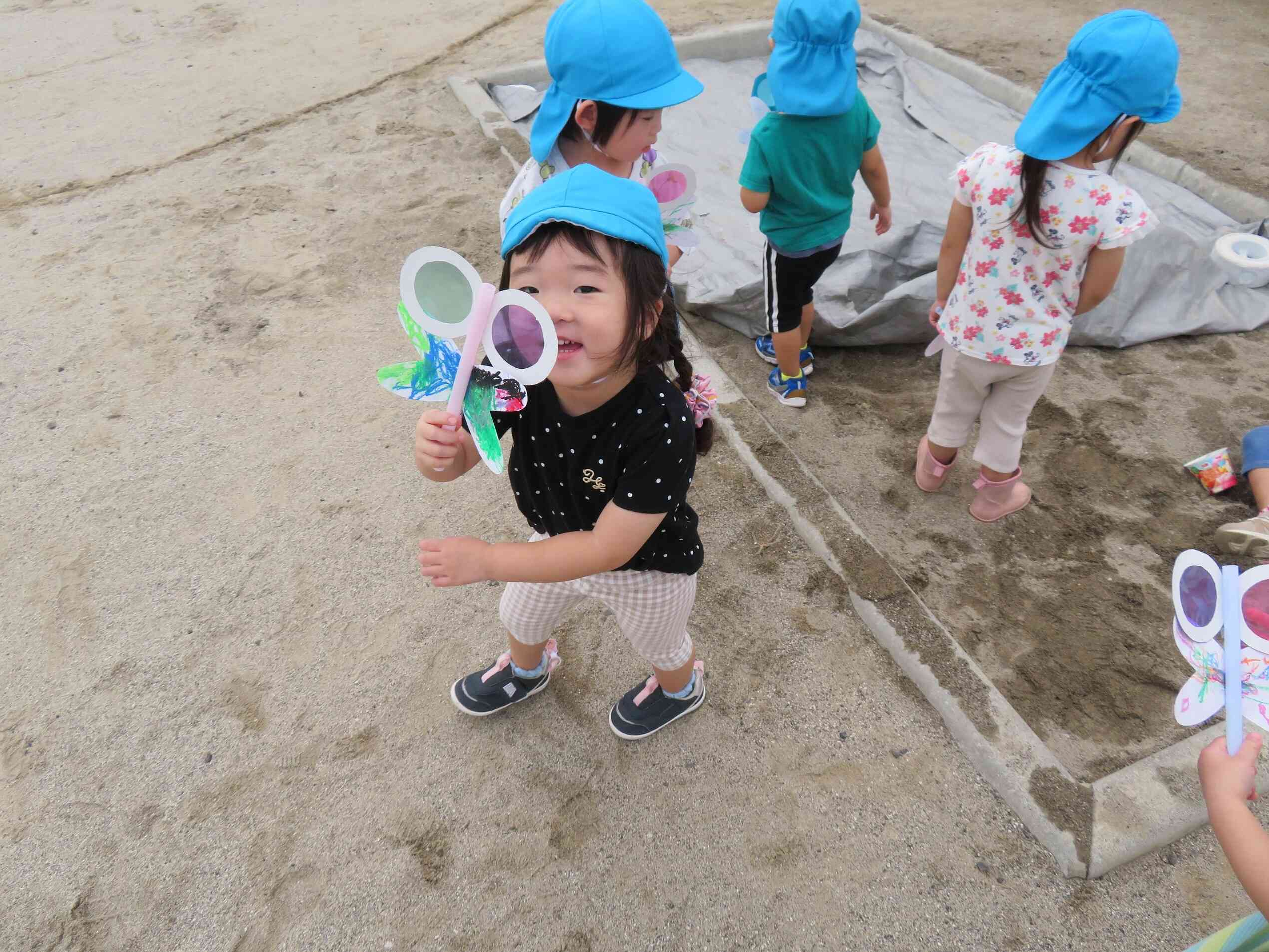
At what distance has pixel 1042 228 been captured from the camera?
79.5 inches

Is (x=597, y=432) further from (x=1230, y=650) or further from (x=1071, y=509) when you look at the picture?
(x=1071, y=509)

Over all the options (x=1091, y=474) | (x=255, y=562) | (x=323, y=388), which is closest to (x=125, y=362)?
(x=323, y=388)

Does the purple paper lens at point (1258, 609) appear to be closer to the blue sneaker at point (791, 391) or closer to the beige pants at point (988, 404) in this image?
the beige pants at point (988, 404)

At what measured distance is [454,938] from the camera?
68.4 inches

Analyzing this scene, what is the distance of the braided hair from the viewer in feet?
4.02

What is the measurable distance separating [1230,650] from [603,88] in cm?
176

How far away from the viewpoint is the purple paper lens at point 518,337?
1153 millimetres

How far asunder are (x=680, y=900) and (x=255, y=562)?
65.2 inches

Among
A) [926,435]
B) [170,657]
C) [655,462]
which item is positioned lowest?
[170,657]


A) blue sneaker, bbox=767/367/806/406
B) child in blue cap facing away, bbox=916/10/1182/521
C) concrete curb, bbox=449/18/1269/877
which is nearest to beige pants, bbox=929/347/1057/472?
child in blue cap facing away, bbox=916/10/1182/521

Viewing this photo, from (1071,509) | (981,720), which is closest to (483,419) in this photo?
(981,720)

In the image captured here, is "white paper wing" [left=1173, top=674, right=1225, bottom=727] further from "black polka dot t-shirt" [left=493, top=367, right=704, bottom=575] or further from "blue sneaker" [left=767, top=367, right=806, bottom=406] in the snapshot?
"blue sneaker" [left=767, top=367, right=806, bottom=406]

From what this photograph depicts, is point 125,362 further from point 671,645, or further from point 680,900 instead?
point 680,900

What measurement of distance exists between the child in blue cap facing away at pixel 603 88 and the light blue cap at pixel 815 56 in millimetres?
478
